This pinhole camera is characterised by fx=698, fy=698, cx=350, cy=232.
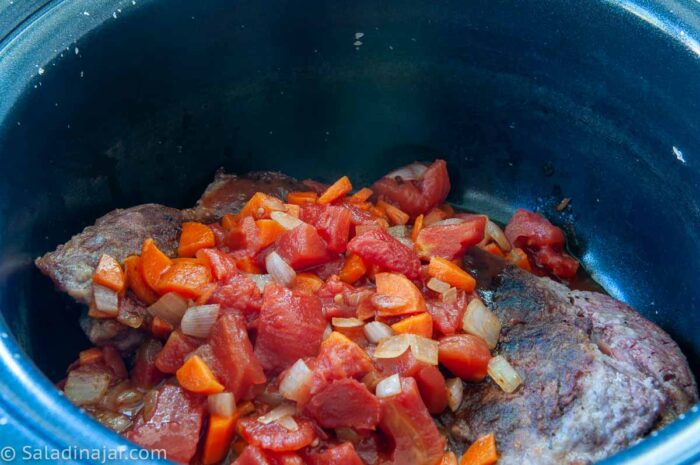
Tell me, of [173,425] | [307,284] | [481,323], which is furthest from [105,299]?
[481,323]

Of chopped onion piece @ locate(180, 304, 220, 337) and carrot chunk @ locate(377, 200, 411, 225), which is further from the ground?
chopped onion piece @ locate(180, 304, 220, 337)

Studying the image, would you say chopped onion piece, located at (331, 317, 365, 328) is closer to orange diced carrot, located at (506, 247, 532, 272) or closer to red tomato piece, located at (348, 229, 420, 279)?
red tomato piece, located at (348, 229, 420, 279)

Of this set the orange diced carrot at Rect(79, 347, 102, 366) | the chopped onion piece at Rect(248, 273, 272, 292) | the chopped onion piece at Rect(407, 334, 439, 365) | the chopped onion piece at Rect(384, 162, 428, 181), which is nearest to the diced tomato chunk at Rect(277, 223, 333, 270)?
the chopped onion piece at Rect(248, 273, 272, 292)

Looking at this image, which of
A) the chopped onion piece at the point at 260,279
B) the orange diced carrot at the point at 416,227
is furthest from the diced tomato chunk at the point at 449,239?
the chopped onion piece at the point at 260,279

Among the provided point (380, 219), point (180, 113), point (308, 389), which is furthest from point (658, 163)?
point (180, 113)

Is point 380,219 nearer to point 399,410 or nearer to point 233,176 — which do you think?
point 233,176

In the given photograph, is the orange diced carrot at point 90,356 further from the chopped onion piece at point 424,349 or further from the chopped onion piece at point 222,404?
the chopped onion piece at point 424,349
